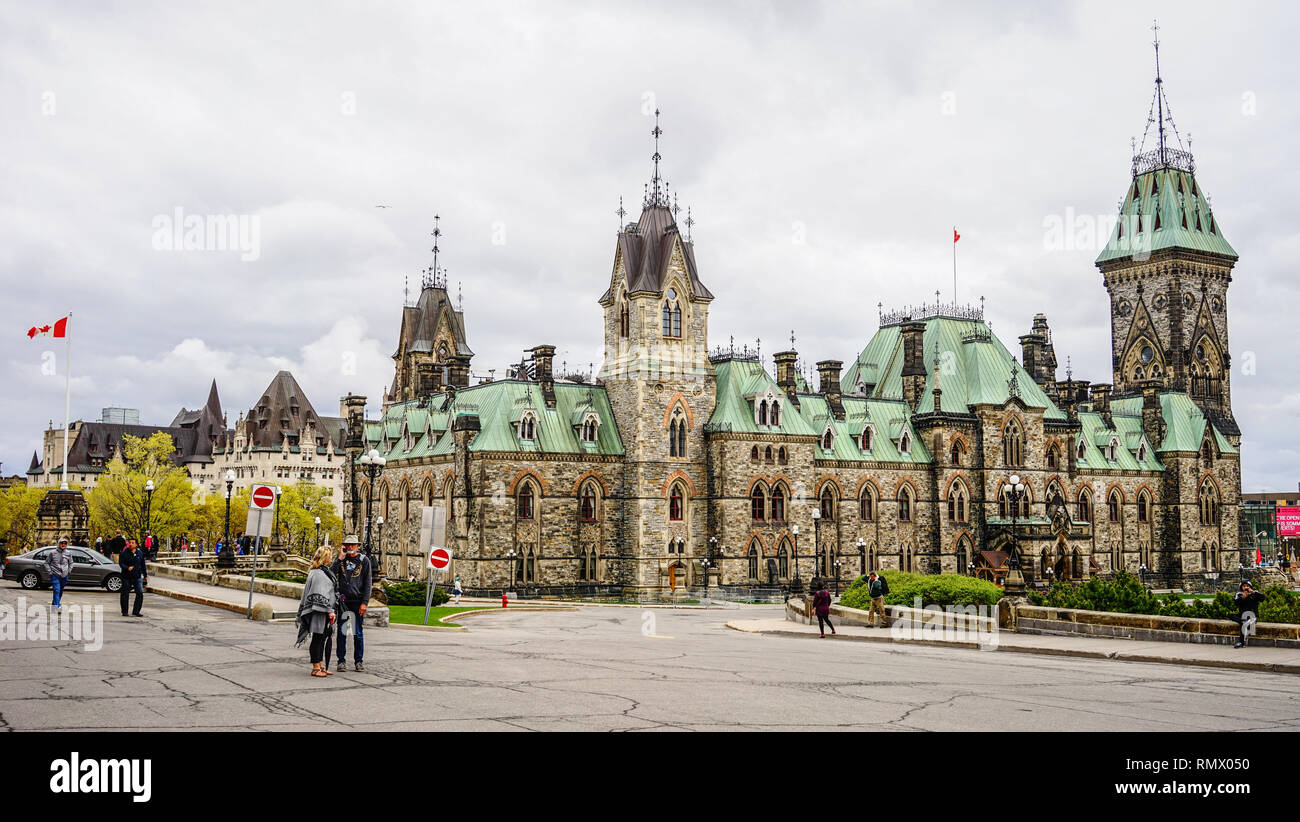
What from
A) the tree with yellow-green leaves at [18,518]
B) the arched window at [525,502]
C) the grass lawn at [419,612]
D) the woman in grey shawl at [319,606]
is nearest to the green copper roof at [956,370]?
the arched window at [525,502]

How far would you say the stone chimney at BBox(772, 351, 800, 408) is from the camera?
6844 cm

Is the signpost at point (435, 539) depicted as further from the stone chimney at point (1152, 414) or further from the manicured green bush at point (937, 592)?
the stone chimney at point (1152, 414)

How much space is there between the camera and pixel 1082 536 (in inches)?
2837

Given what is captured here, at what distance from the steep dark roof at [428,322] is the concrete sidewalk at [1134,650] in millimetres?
53020

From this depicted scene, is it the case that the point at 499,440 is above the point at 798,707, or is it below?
above

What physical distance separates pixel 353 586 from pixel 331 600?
793 mm

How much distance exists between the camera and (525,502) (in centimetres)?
5975

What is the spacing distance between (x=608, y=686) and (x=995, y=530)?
58.9 metres

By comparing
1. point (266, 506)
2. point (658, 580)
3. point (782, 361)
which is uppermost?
point (782, 361)

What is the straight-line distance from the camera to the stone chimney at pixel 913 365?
7412 cm
